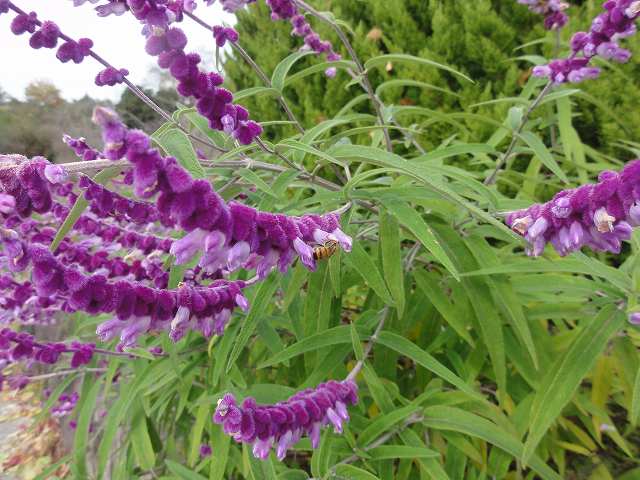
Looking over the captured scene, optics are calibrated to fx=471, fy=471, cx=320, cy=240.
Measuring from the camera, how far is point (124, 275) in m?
1.63

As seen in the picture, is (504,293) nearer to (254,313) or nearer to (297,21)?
(254,313)

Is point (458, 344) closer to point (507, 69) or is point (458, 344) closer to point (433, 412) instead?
point (433, 412)

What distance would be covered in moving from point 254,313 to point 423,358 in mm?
527

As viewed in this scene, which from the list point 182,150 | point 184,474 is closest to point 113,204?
point 182,150

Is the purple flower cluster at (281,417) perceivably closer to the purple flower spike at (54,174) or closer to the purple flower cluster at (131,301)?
the purple flower cluster at (131,301)

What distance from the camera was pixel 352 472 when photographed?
4.06 feet

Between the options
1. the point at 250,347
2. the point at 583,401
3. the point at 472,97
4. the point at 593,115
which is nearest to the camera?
the point at 583,401

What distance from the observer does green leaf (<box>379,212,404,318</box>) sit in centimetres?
130

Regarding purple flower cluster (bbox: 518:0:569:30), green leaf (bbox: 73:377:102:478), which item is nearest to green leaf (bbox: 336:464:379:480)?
green leaf (bbox: 73:377:102:478)

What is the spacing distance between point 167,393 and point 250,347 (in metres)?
0.50

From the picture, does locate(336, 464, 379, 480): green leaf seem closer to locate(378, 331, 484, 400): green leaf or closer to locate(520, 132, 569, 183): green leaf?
locate(378, 331, 484, 400): green leaf

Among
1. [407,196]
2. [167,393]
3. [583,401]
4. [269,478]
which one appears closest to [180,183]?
[407,196]

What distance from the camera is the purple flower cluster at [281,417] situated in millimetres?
823

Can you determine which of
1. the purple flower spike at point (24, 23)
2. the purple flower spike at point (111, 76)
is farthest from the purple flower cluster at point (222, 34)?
the purple flower spike at point (24, 23)
